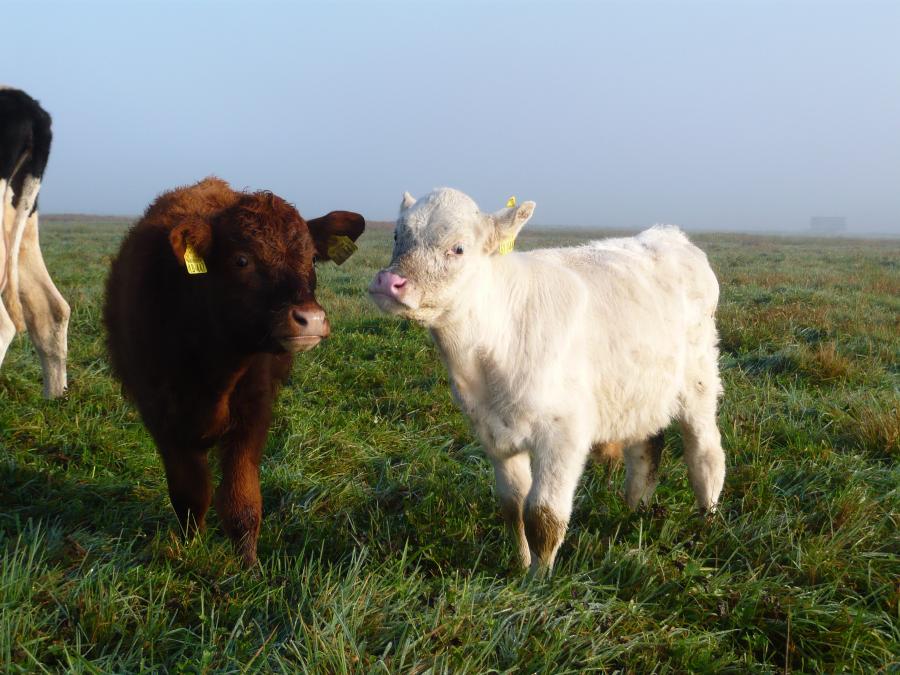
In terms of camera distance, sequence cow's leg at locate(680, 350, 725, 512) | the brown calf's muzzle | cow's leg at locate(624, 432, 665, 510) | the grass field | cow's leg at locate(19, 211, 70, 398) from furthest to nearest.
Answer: cow's leg at locate(19, 211, 70, 398) < cow's leg at locate(624, 432, 665, 510) < cow's leg at locate(680, 350, 725, 512) < the brown calf's muzzle < the grass field

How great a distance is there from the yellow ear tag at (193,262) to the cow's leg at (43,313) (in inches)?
128

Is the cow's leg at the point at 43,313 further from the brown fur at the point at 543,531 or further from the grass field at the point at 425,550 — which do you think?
the brown fur at the point at 543,531

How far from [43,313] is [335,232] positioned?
11.8ft

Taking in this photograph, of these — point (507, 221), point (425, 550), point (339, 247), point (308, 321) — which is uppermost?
point (507, 221)

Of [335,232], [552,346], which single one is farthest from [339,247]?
[552,346]

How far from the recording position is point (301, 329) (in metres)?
3.16

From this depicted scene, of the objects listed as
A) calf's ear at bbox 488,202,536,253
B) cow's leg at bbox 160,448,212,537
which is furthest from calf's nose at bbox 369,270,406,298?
cow's leg at bbox 160,448,212,537

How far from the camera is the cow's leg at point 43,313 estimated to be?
229 inches

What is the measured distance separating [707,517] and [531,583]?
1342mm

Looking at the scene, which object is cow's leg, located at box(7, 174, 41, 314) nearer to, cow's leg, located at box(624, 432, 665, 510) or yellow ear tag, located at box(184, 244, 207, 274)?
yellow ear tag, located at box(184, 244, 207, 274)

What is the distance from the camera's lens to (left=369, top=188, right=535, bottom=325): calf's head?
309 centimetres

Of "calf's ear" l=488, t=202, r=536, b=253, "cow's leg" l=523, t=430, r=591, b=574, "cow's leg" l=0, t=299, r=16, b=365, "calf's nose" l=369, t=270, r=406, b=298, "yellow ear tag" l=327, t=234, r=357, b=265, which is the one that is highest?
"calf's ear" l=488, t=202, r=536, b=253

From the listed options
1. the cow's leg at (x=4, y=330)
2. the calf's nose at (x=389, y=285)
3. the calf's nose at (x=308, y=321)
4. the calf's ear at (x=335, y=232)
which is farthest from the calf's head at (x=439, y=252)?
the cow's leg at (x=4, y=330)

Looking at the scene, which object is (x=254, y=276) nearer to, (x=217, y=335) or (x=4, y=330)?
(x=217, y=335)
